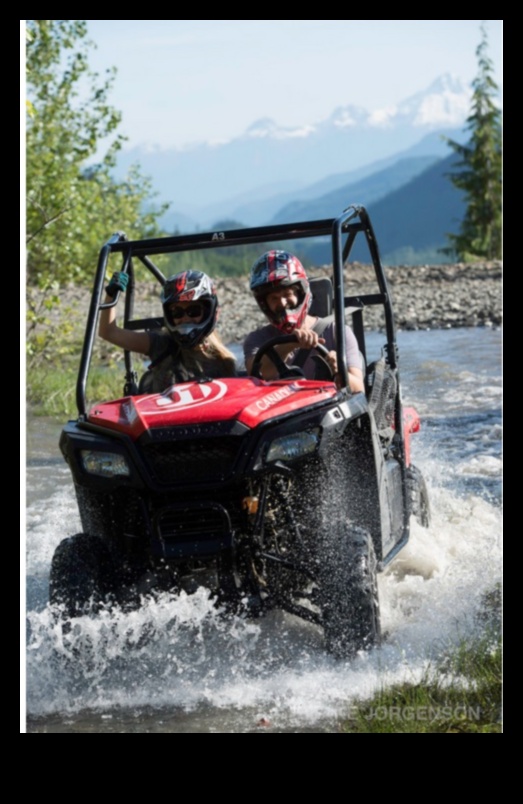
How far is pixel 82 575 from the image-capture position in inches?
205

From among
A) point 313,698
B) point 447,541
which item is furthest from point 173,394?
point 447,541

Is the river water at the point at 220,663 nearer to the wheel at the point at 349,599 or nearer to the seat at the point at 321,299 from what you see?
the wheel at the point at 349,599


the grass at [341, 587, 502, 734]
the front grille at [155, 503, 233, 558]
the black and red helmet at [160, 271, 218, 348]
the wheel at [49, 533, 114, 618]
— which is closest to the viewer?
the grass at [341, 587, 502, 734]

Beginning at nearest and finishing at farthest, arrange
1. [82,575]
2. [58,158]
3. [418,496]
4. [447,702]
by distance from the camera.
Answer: [447,702]
[82,575]
[418,496]
[58,158]

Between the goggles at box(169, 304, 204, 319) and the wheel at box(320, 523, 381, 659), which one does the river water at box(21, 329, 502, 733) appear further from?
the goggles at box(169, 304, 204, 319)

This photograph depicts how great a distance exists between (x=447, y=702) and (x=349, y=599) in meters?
0.53

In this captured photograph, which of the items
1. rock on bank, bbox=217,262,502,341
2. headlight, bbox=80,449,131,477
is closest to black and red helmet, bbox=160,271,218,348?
headlight, bbox=80,449,131,477

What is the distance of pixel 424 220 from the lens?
121 metres

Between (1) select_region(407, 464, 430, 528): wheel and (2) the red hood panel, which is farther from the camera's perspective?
(1) select_region(407, 464, 430, 528): wheel

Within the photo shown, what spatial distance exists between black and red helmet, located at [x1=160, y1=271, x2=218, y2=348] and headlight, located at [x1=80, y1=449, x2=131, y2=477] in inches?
29.7

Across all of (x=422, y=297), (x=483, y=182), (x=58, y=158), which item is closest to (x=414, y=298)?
(x=422, y=297)

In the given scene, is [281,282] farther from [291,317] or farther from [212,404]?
[212,404]

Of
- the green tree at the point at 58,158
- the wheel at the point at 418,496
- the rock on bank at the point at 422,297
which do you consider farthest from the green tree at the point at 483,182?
the wheel at the point at 418,496

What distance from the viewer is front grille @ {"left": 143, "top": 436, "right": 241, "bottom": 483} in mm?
4895
